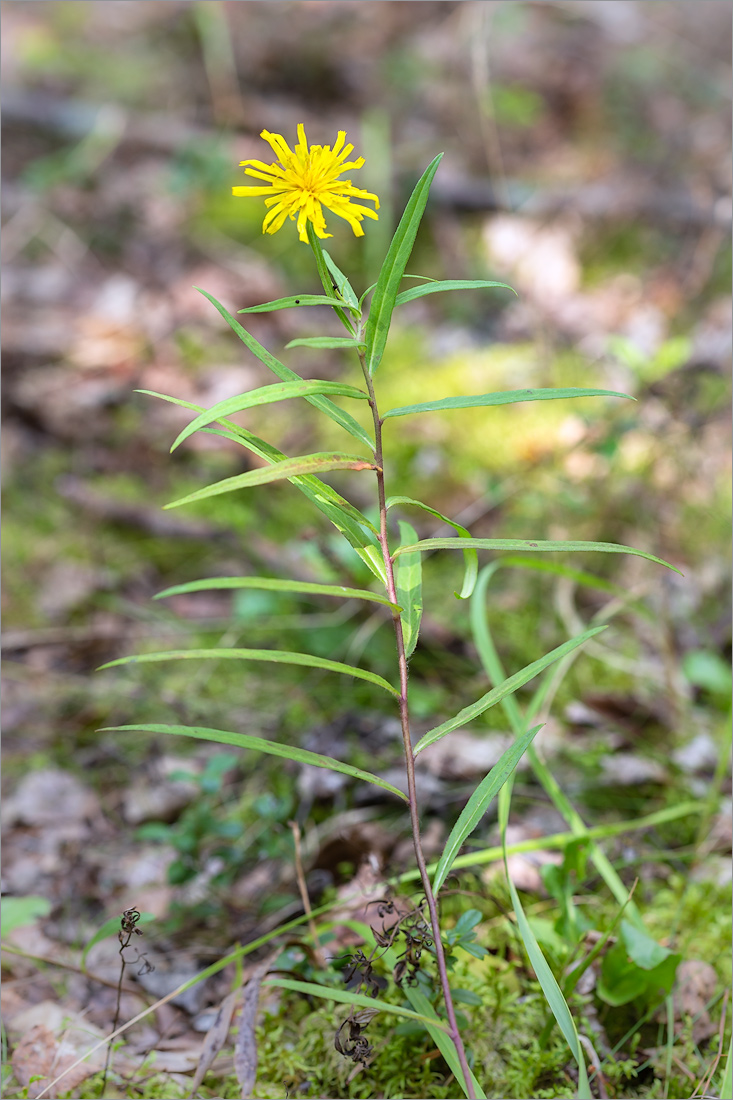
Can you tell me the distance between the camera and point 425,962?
999 mm

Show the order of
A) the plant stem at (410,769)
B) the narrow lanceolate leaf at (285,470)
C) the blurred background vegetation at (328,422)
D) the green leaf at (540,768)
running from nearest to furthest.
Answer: the narrow lanceolate leaf at (285,470) < the plant stem at (410,769) < the green leaf at (540,768) < the blurred background vegetation at (328,422)

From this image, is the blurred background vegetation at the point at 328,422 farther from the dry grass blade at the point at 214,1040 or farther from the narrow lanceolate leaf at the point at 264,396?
the narrow lanceolate leaf at the point at 264,396

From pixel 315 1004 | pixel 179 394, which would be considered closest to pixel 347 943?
pixel 315 1004

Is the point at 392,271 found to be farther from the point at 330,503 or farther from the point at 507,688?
the point at 507,688

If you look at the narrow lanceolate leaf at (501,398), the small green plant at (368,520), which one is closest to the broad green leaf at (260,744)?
the small green plant at (368,520)

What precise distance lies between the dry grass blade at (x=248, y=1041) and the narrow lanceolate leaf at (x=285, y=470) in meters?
0.65

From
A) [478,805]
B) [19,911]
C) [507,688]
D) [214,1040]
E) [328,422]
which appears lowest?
[214,1040]

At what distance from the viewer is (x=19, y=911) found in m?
1.10

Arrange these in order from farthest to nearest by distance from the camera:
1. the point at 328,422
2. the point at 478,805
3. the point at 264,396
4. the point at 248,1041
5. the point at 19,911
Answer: the point at 328,422 → the point at 19,911 → the point at 248,1041 → the point at 478,805 → the point at 264,396

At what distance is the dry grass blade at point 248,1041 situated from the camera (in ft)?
2.93

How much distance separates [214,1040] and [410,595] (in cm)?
62

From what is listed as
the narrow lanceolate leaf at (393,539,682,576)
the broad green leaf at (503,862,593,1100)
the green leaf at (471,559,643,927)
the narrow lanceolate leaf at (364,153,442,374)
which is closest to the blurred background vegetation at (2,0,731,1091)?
the green leaf at (471,559,643,927)

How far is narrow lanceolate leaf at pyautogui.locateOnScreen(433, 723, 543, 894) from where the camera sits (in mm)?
768

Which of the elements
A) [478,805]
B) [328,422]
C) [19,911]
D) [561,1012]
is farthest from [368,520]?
[328,422]
